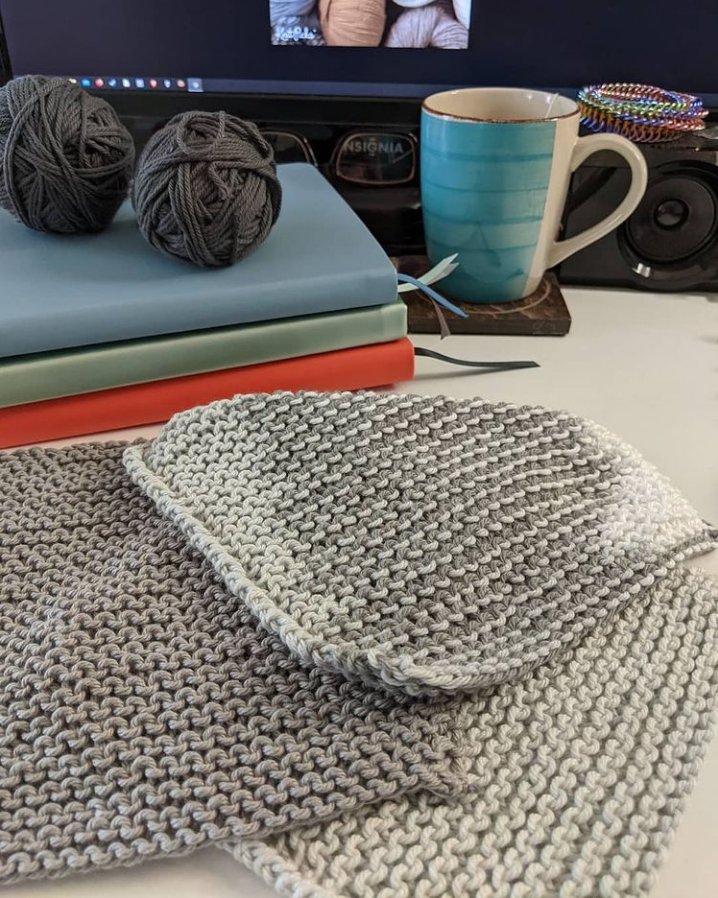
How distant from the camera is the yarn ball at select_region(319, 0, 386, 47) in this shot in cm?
59

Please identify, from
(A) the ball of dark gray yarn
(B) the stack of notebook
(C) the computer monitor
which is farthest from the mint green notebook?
(C) the computer monitor

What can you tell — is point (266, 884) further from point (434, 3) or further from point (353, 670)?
point (434, 3)

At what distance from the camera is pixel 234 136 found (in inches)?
18.4

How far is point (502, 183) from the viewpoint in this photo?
543mm

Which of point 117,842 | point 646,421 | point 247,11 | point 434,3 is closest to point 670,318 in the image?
point 646,421

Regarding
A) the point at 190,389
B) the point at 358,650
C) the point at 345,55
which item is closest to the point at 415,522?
the point at 358,650

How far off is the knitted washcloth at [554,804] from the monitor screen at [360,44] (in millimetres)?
449

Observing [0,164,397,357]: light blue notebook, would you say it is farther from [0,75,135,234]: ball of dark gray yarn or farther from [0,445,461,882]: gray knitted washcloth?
[0,445,461,882]: gray knitted washcloth

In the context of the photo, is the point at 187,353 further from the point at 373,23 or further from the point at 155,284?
the point at 373,23

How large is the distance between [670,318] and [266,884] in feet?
1.56

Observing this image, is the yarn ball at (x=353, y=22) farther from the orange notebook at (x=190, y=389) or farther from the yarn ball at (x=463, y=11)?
the orange notebook at (x=190, y=389)

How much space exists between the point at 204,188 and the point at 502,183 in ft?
0.67

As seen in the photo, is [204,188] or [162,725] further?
[204,188]

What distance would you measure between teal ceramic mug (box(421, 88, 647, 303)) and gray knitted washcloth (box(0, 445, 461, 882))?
32cm
